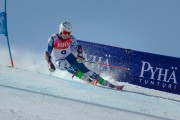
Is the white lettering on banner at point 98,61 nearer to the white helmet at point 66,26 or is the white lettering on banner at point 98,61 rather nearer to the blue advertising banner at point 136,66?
the blue advertising banner at point 136,66

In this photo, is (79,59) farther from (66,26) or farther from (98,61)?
(98,61)

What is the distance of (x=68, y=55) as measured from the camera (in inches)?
352

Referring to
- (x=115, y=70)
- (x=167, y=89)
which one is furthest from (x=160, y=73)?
(x=115, y=70)

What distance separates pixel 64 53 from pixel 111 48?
2.36 metres

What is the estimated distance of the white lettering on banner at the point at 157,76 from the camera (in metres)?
10.5

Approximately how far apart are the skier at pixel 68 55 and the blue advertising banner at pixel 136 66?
6.42 feet

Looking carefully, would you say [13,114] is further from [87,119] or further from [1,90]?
[1,90]

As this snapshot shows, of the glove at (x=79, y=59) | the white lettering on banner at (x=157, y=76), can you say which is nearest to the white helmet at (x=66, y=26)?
the glove at (x=79, y=59)

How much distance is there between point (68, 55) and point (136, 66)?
2.71 metres

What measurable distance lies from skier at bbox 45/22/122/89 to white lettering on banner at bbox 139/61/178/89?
7.81 ft

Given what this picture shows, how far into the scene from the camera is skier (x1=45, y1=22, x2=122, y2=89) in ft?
28.0

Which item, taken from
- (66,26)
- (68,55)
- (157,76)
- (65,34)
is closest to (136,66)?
(157,76)

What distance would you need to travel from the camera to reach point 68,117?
2527 mm

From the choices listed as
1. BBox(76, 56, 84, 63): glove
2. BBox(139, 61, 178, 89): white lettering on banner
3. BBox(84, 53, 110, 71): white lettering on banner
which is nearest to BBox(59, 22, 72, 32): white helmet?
BBox(76, 56, 84, 63): glove
